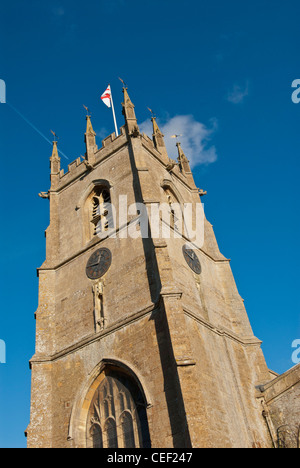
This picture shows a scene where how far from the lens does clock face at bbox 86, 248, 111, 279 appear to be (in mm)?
17984

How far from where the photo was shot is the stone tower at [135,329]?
13.9 meters

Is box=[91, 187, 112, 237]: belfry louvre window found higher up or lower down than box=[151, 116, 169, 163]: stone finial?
lower down

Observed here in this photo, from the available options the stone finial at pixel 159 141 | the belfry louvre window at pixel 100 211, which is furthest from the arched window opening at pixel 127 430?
the stone finial at pixel 159 141

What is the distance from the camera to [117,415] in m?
15.0

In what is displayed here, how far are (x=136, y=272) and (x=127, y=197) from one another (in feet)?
12.1

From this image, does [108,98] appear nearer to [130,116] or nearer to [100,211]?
[130,116]

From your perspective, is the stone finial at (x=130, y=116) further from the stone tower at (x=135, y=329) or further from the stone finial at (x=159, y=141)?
the stone finial at (x=159, y=141)

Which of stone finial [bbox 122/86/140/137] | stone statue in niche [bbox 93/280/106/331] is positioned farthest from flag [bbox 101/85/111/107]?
stone statue in niche [bbox 93/280/106/331]

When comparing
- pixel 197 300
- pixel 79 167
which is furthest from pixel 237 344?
pixel 79 167

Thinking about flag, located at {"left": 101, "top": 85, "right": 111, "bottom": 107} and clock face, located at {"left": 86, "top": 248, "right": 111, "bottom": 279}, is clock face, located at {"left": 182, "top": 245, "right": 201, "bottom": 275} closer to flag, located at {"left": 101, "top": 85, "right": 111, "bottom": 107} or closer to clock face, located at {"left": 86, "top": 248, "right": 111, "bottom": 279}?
clock face, located at {"left": 86, "top": 248, "right": 111, "bottom": 279}

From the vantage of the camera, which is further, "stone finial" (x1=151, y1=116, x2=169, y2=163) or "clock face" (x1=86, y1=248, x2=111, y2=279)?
"stone finial" (x1=151, y1=116, x2=169, y2=163)

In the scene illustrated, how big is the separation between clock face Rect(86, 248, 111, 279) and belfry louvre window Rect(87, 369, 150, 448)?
12.4 feet
